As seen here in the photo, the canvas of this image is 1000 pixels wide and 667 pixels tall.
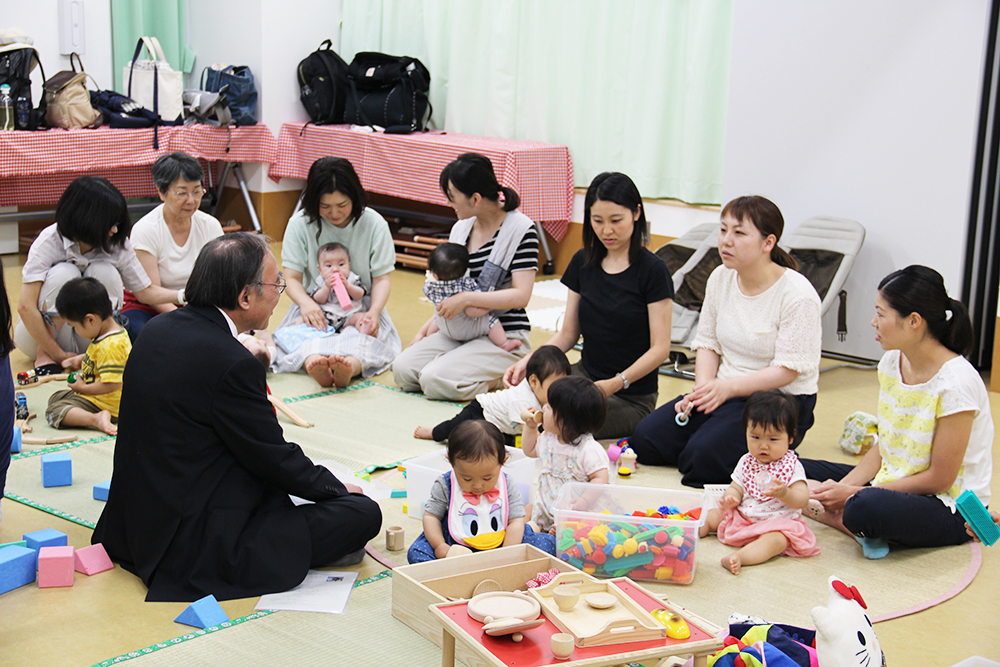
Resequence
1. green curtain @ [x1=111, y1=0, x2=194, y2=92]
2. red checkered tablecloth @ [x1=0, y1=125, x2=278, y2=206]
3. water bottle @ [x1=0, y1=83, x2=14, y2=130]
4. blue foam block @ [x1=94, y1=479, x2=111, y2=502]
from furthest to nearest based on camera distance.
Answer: green curtain @ [x1=111, y1=0, x2=194, y2=92] < red checkered tablecloth @ [x1=0, y1=125, x2=278, y2=206] < water bottle @ [x1=0, y1=83, x2=14, y2=130] < blue foam block @ [x1=94, y1=479, x2=111, y2=502]

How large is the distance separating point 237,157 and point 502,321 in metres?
4.02

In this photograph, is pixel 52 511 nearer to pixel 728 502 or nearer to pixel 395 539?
pixel 395 539

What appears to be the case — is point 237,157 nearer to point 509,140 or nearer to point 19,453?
point 509,140

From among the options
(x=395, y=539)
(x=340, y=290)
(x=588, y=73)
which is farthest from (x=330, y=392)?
(x=588, y=73)

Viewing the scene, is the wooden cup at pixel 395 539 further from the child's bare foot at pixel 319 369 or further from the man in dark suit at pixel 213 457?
the child's bare foot at pixel 319 369

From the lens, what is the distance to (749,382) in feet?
11.3

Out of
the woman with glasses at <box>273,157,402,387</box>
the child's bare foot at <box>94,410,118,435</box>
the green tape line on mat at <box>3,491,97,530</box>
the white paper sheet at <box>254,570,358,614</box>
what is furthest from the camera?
the woman with glasses at <box>273,157,402,387</box>

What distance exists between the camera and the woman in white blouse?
11.0 feet

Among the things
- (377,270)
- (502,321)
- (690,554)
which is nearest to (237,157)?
(377,270)

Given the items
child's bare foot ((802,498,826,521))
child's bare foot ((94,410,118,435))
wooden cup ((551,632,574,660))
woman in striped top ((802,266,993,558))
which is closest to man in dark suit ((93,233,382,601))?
wooden cup ((551,632,574,660))

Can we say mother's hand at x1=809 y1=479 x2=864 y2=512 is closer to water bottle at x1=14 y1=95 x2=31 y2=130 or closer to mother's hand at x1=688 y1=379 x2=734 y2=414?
mother's hand at x1=688 y1=379 x2=734 y2=414

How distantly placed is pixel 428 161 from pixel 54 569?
483 centimetres

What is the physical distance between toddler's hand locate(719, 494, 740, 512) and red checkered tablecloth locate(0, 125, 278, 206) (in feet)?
17.4

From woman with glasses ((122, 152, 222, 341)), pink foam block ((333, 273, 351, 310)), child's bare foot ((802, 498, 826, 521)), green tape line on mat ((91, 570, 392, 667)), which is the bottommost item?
green tape line on mat ((91, 570, 392, 667))
